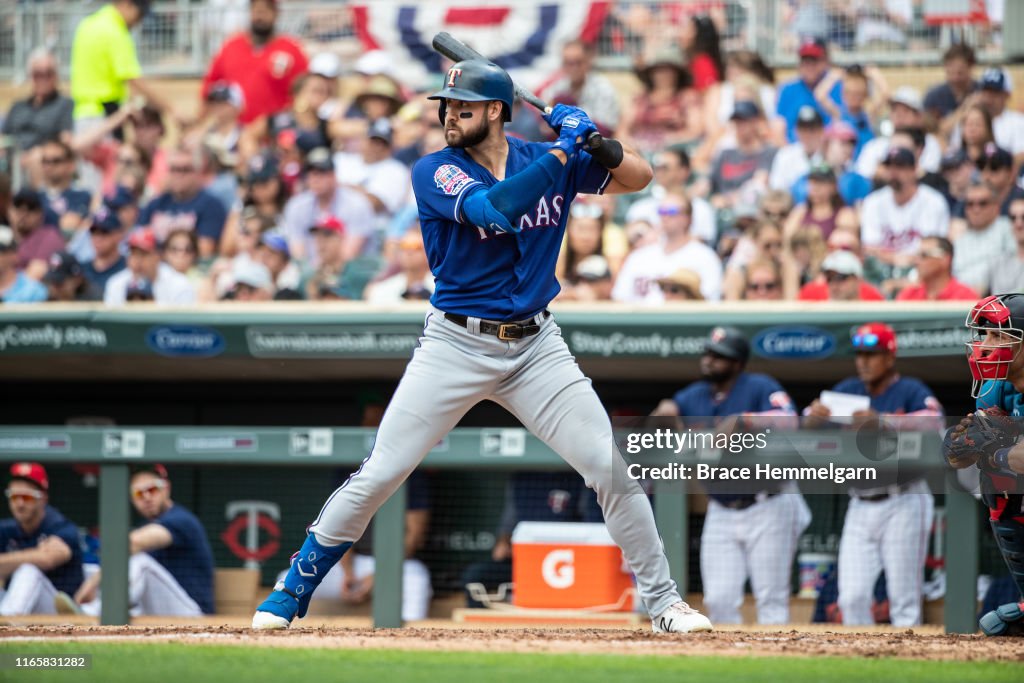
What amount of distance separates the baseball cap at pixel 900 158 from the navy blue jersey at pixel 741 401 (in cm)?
206

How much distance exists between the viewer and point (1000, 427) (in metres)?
4.55

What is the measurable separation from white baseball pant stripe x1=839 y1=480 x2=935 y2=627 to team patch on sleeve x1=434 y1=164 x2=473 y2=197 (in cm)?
309

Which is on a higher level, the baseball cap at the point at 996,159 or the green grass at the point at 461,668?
the baseball cap at the point at 996,159

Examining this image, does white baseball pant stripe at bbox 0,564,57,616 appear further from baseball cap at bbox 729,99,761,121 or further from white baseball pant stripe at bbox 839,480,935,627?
baseball cap at bbox 729,99,761,121

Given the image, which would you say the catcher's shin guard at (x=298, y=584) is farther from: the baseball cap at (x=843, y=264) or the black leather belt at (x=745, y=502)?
the baseball cap at (x=843, y=264)

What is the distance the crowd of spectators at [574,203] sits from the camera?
Result: 794 centimetres

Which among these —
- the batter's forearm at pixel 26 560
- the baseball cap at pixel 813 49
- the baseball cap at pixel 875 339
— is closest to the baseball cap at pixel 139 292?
the batter's forearm at pixel 26 560

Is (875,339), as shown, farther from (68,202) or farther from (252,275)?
(68,202)

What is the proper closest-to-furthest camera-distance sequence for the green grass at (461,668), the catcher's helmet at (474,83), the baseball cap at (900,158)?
the green grass at (461,668) → the catcher's helmet at (474,83) → the baseball cap at (900,158)

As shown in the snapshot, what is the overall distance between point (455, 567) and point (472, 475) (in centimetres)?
50

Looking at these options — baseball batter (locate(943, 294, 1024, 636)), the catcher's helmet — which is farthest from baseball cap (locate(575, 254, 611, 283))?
the catcher's helmet

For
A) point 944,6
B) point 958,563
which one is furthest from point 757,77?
point 958,563

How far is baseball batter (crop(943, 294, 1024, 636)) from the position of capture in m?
4.52

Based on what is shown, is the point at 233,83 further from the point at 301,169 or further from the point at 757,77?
the point at 757,77
